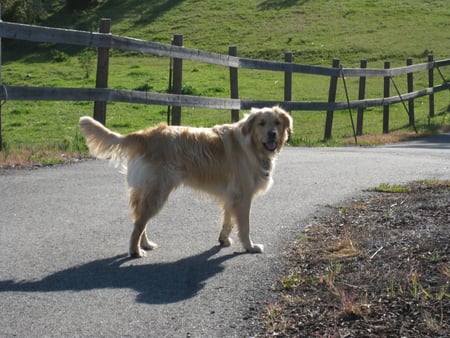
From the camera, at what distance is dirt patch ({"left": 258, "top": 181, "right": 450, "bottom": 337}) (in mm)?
4496

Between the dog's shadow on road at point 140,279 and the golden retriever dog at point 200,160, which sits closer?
the dog's shadow on road at point 140,279

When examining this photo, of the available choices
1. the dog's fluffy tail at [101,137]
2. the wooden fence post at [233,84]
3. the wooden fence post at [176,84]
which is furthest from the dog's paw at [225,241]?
the wooden fence post at [233,84]

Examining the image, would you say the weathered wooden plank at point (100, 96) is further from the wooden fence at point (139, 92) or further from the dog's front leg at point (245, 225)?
the dog's front leg at point (245, 225)

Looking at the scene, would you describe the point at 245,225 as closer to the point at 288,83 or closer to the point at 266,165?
the point at 266,165

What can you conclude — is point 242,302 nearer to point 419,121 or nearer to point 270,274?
point 270,274

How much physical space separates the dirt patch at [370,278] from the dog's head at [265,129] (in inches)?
34.8

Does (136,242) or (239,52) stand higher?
(239,52)

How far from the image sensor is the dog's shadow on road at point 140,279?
16.9 feet

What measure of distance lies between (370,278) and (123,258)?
1975mm

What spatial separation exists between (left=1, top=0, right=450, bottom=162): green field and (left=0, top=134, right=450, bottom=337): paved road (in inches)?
Result: 257

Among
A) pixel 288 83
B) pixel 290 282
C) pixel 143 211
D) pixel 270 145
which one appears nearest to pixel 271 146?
pixel 270 145

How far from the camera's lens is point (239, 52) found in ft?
132

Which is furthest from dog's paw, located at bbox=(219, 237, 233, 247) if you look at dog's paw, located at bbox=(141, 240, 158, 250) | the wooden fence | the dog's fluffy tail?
the wooden fence

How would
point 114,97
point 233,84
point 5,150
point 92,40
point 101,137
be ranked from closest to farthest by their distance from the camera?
1. point 101,137
2. point 5,150
3. point 92,40
4. point 114,97
5. point 233,84
